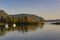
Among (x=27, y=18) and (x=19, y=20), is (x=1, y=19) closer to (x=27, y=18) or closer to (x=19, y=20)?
(x=19, y=20)

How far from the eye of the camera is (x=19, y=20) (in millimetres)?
44844

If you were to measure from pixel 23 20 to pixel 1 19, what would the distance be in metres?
7.77

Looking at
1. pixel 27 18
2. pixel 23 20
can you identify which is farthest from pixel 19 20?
pixel 27 18

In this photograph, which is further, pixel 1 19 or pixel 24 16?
pixel 24 16

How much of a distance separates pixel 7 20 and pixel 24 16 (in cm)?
990

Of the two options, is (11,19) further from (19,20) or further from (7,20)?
(19,20)

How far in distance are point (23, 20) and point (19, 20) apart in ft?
5.54

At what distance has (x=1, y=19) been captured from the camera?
40.2 metres

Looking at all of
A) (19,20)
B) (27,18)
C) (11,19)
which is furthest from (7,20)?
(27,18)

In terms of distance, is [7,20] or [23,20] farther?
[23,20]

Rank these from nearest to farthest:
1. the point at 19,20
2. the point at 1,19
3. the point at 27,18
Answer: the point at 1,19
the point at 19,20
the point at 27,18

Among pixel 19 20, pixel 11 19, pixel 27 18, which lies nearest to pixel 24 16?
pixel 27 18

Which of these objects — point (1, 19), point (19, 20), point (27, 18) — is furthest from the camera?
point (27, 18)

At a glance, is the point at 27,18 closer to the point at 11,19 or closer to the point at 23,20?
the point at 23,20
